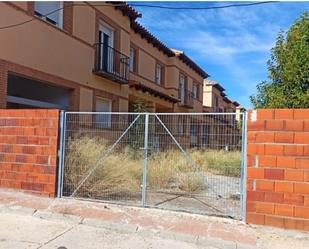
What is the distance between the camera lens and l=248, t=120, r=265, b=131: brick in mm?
6586

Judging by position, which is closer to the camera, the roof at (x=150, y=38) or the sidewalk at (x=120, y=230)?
the sidewalk at (x=120, y=230)

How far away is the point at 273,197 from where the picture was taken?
6.45 metres

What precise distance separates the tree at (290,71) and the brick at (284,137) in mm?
3066

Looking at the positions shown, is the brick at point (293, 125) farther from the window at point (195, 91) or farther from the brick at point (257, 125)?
the window at point (195, 91)

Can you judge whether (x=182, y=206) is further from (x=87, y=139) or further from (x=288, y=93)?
(x=288, y=93)

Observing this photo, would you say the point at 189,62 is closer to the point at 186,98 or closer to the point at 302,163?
the point at 186,98

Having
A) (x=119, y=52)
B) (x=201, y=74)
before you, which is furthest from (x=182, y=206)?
(x=201, y=74)

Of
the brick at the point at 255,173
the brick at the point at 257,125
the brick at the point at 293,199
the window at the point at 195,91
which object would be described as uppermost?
the window at the point at 195,91

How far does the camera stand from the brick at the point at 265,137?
6.52m

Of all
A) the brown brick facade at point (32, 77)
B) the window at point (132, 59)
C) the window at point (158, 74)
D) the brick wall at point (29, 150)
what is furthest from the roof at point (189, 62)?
the brick wall at point (29, 150)

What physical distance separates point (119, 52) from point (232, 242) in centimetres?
1354

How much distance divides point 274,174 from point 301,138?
0.74m

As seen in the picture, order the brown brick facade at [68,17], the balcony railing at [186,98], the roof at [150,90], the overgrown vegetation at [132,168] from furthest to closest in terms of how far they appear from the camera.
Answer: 1. the balcony railing at [186,98]
2. the roof at [150,90]
3. the brown brick facade at [68,17]
4. the overgrown vegetation at [132,168]

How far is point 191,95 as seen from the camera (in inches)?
1225
